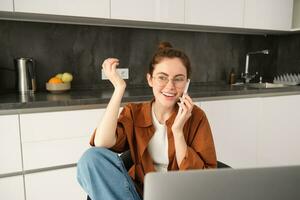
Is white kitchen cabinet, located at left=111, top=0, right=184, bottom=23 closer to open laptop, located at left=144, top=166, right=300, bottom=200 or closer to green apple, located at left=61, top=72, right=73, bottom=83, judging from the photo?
green apple, located at left=61, top=72, right=73, bottom=83

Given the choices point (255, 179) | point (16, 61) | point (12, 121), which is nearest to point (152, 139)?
point (255, 179)

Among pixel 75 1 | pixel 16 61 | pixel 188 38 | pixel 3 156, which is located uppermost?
pixel 75 1

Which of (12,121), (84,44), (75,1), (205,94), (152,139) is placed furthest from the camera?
(84,44)

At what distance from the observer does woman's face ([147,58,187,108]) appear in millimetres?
1066

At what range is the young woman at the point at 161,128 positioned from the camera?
100 cm

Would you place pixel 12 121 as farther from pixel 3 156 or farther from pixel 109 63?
pixel 109 63

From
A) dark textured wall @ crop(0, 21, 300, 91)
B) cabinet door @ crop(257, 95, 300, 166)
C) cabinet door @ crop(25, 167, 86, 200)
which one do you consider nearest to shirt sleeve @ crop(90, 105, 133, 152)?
cabinet door @ crop(25, 167, 86, 200)

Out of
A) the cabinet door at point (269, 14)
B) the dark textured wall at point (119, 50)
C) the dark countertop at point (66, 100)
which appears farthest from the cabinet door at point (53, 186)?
the cabinet door at point (269, 14)

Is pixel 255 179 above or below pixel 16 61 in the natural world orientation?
below

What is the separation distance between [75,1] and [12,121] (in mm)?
822

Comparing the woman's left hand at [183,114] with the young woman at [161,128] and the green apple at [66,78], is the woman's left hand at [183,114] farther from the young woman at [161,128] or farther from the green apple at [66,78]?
the green apple at [66,78]

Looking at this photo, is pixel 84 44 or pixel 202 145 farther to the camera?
pixel 84 44

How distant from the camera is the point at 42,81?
2043 millimetres

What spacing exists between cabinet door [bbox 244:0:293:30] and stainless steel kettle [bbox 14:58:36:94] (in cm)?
177
